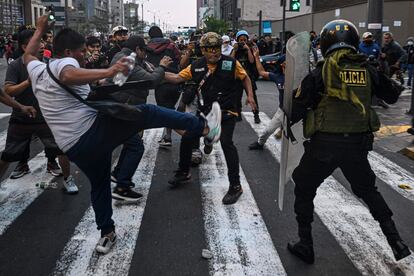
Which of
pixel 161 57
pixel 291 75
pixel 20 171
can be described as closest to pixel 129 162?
pixel 20 171

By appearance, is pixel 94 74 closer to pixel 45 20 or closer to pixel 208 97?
pixel 45 20

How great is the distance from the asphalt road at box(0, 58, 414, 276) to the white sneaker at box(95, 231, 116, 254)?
7 cm

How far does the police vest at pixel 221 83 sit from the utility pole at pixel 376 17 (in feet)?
25.1

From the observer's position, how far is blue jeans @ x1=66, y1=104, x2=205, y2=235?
3.58 metres

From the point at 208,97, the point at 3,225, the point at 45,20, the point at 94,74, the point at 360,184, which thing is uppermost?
the point at 45,20

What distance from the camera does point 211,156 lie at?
730cm

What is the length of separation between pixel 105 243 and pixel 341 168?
6.73ft

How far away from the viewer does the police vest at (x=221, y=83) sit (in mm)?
5148

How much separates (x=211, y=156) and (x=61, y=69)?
13.8 ft

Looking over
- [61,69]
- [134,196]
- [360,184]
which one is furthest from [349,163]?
[134,196]

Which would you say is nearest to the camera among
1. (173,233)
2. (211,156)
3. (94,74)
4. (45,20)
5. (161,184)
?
(94,74)

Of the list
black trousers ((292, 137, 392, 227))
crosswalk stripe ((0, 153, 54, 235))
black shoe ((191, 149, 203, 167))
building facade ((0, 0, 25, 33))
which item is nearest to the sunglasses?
black trousers ((292, 137, 392, 227))

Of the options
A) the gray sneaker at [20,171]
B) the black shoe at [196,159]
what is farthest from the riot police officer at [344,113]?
the gray sneaker at [20,171]

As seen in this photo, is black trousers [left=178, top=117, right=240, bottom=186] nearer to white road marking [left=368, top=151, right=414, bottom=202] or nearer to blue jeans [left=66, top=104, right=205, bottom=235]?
blue jeans [left=66, top=104, right=205, bottom=235]
